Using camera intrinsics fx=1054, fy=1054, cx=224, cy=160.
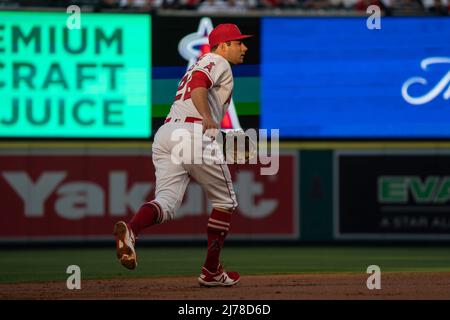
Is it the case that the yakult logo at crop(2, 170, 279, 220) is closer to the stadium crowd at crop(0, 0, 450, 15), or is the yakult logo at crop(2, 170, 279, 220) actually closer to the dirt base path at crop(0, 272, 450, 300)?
the stadium crowd at crop(0, 0, 450, 15)

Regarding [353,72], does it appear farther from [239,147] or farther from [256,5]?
[239,147]

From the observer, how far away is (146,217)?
7453mm

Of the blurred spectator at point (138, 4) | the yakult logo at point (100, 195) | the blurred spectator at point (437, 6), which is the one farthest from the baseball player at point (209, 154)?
the blurred spectator at point (437, 6)

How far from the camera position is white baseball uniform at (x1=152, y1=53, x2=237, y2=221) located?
7543 mm

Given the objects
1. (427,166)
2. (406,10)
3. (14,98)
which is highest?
(406,10)

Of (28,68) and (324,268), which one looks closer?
(324,268)

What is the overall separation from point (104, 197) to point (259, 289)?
19.2ft

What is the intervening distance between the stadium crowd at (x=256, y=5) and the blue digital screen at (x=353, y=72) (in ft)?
1.15

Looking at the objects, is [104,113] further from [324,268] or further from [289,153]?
[324,268]

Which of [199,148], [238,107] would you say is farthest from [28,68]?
[199,148]

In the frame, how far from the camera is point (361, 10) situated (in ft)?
45.2

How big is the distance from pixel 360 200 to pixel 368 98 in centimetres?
133

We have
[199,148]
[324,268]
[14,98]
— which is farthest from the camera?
[14,98]

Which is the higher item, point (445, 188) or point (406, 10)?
point (406, 10)
